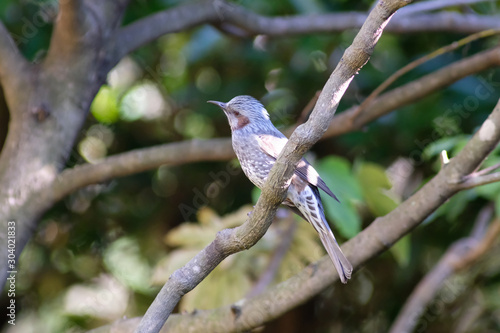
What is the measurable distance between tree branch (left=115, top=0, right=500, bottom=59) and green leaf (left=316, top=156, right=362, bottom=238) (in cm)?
112

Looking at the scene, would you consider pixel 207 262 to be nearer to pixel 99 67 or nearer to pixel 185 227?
pixel 185 227

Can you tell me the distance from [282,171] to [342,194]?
3.54 feet

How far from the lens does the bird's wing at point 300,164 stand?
275 centimetres

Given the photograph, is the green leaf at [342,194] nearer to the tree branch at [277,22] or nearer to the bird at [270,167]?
the bird at [270,167]

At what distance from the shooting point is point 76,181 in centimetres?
320

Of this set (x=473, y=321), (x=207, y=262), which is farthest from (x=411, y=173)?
(x=207, y=262)

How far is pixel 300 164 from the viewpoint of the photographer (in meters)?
2.80

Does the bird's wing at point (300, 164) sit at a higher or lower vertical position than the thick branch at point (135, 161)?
higher

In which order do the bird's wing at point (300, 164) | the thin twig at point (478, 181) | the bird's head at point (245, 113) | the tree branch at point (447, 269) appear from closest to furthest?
the thin twig at point (478, 181) → the bird's wing at point (300, 164) → the bird's head at point (245, 113) → the tree branch at point (447, 269)

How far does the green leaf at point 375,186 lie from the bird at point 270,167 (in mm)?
237

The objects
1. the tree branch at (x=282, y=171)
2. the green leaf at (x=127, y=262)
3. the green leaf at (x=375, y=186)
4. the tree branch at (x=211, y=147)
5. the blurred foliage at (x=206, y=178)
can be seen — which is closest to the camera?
the tree branch at (x=282, y=171)

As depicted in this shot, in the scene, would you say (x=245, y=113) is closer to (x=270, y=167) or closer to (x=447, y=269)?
(x=270, y=167)

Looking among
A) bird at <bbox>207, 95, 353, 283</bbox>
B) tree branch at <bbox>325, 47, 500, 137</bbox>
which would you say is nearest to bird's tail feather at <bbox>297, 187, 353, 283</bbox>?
bird at <bbox>207, 95, 353, 283</bbox>

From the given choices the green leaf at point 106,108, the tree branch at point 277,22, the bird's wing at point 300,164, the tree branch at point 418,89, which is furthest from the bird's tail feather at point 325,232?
the green leaf at point 106,108
